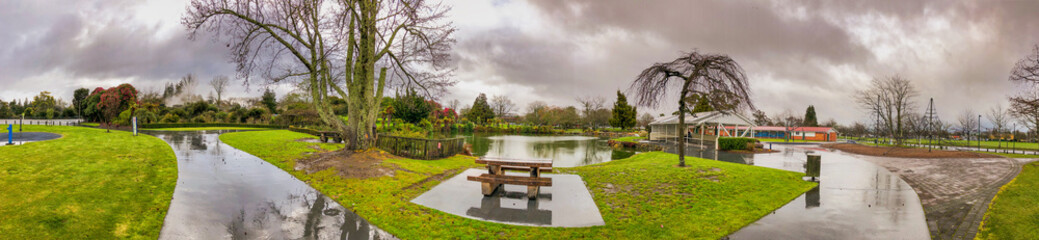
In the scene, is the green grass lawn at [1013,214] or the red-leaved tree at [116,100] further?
the red-leaved tree at [116,100]

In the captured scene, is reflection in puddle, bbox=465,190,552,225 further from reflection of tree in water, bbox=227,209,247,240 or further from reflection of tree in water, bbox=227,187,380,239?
reflection of tree in water, bbox=227,209,247,240

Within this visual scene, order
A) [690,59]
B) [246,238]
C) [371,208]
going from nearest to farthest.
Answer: [246,238] < [371,208] < [690,59]

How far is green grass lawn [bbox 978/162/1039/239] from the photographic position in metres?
5.36

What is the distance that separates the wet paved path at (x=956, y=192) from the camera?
577cm

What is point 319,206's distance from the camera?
622 cm

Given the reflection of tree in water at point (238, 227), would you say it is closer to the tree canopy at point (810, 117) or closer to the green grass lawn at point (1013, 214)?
the green grass lawn at point (1013, 214)

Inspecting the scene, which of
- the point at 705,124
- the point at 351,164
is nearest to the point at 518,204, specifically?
the point at 351,164

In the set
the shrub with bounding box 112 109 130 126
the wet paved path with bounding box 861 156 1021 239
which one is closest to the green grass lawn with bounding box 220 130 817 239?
the wet paved path with bounding box 861 156 1021 239

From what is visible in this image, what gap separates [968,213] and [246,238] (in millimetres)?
11190

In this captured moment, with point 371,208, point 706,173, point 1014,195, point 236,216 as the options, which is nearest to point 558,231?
point 371,208

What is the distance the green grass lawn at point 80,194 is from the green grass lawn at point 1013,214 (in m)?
Answer: 11.4

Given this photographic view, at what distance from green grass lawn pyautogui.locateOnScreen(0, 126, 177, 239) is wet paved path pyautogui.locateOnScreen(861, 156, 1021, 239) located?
36.5 feet

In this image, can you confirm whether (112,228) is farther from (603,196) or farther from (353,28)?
(353,28)

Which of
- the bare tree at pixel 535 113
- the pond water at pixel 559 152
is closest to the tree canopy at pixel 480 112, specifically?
the bare tree at pixel 535 113
